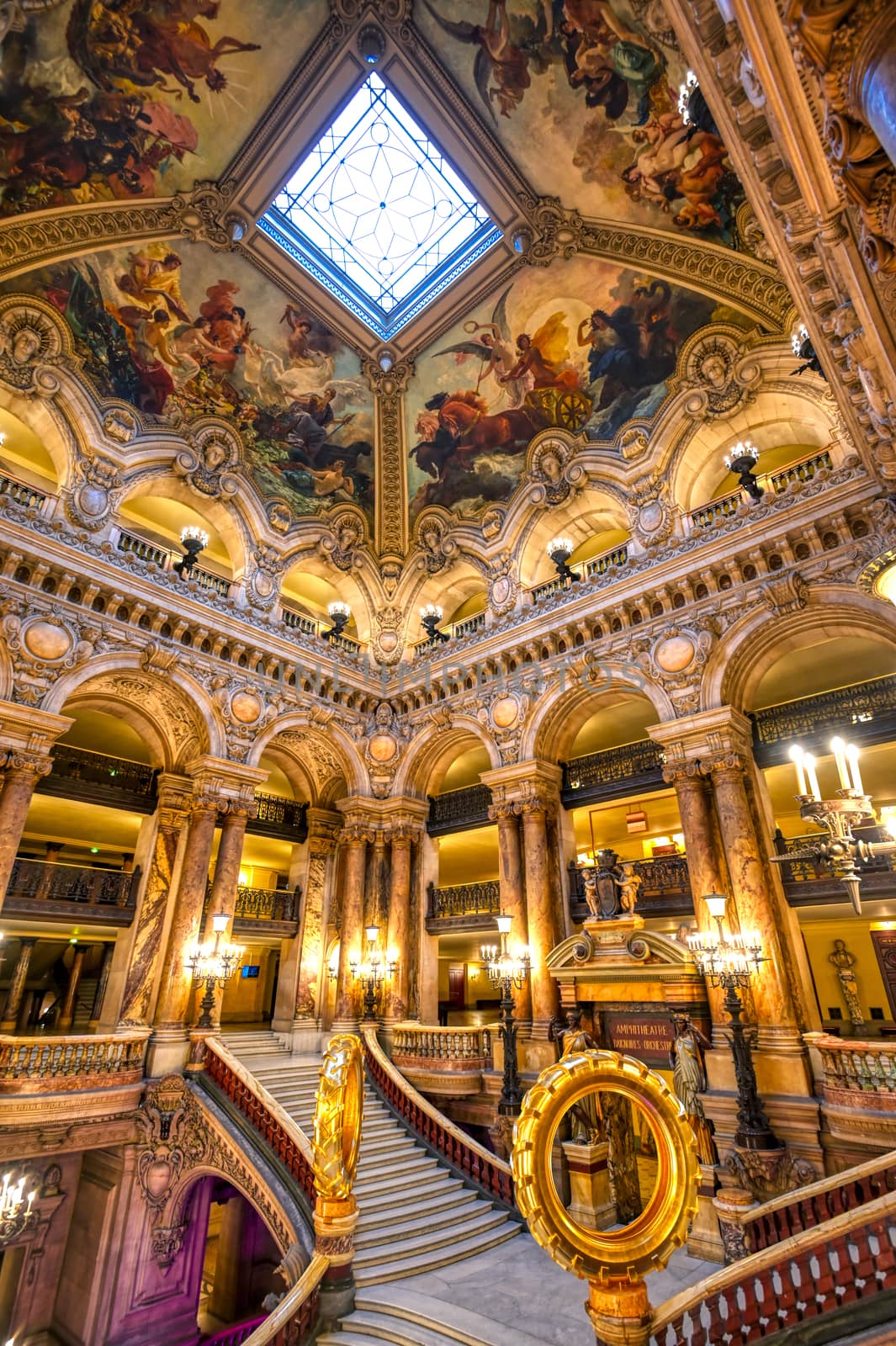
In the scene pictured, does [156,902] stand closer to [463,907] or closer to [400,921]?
[400,921]

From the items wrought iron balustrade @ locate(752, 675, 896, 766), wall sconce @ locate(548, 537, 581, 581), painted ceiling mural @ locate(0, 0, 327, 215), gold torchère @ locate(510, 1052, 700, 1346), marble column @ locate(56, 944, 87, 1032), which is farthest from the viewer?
marble column @ locate(56, 944, 87, 1032)

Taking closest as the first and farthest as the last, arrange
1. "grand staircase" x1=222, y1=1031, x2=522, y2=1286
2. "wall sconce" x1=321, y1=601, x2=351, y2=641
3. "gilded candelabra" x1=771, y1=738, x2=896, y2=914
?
1. "gilded candelabra" x1=771, y1=738, x2=896, y2=914
2. "grand staircase" x1=222, y1=1031, x2=522, y2=1286
3. "wall sconce" x1=321, y1=601, x2=351, y2=641

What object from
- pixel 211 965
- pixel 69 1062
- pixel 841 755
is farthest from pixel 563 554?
pixel 69 1062

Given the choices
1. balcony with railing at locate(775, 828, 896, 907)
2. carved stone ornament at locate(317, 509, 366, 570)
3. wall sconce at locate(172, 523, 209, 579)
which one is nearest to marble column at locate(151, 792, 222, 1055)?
wall sconce at locate(172, 523, 209, 579)

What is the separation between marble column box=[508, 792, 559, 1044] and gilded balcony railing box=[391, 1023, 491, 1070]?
925mm

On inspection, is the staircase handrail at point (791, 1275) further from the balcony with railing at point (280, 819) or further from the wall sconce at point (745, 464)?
the balcony with railing at point (280, 819)

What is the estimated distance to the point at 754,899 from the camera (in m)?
10.4

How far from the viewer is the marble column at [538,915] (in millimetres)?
12133

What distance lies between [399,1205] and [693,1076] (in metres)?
4.46

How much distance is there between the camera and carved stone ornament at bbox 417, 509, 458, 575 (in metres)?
18.0

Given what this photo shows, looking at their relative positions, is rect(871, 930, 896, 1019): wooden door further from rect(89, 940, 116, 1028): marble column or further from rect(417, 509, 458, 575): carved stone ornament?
rect(89, 940, 116, 1028): marble column

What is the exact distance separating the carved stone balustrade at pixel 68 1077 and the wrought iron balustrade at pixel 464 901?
6.49m

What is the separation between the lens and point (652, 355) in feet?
46.9

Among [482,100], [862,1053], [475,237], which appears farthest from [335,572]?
[862,1053]
